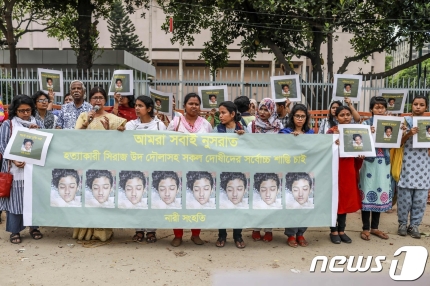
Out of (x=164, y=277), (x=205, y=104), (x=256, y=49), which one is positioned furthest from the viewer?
(x=256, y=49)

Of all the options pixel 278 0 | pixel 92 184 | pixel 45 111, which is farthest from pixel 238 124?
pixel 278 0

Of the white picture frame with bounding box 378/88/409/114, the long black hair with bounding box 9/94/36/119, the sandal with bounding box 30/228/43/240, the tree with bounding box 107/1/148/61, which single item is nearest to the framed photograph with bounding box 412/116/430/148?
the white picture frame with bounding box 378/88/409/114

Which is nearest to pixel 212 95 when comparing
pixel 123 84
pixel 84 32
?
pixel 123 84

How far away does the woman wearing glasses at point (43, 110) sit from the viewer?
17.1 ft

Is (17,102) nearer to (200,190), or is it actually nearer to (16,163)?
(16,163)

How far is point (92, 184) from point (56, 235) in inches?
39.9

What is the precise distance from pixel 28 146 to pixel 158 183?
1484 millimetres

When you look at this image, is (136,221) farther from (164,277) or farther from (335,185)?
(335,185)

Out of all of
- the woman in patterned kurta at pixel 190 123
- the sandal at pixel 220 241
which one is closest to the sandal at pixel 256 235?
the sandal at pixel 220 241

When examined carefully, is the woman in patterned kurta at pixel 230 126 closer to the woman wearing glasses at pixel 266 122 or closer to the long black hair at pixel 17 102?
the woman wearing glasses at pixel 266 122

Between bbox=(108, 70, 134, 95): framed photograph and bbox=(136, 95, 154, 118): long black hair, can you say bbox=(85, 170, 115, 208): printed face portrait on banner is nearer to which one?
bbox=(136, 95, 154, 118): long black hair

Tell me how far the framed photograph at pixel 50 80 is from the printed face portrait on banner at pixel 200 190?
3.24m

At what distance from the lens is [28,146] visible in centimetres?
480

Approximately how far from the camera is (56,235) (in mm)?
5344
